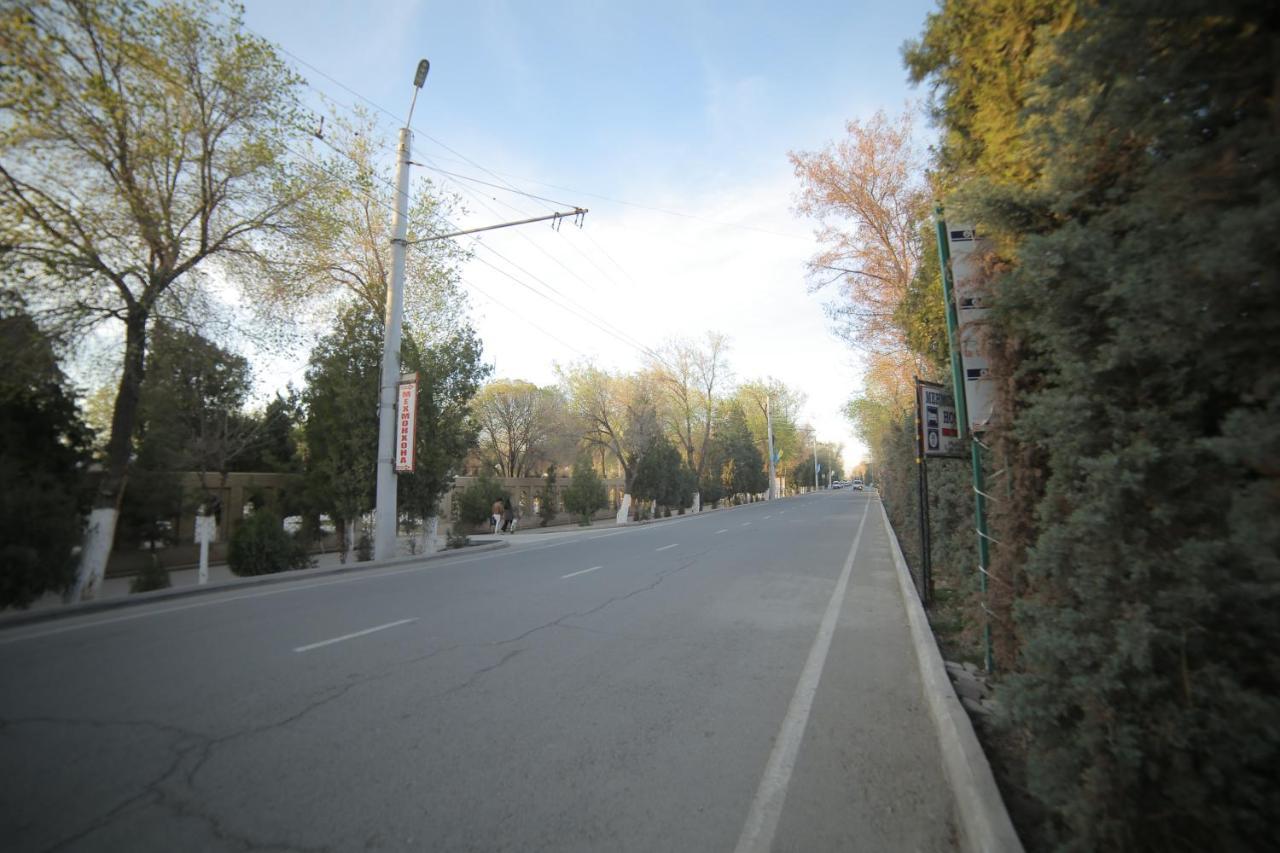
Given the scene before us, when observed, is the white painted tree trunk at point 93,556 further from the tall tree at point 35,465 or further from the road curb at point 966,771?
the road curb at point 966,771

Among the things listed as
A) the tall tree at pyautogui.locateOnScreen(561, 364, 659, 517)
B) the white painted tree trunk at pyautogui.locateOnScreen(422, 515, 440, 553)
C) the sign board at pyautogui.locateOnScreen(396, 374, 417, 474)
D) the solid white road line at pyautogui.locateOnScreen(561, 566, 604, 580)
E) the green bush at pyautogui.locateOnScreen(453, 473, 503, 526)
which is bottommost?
the solid white road line at pyautogui.locateOnScreen(561, 566, 604, 580)

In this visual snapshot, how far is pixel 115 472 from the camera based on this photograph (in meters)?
12.2

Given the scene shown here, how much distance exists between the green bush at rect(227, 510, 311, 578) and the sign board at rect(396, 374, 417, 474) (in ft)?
10.8

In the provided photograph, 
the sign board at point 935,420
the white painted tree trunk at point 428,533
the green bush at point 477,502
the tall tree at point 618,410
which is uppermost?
the tall tree at point 618,410

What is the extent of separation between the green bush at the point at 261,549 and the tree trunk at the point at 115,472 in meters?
3.16

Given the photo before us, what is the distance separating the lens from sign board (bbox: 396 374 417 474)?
16219mm

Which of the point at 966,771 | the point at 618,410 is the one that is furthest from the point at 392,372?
the point at 618,410

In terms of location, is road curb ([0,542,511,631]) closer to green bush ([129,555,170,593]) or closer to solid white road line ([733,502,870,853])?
green bush ([129,555,170,593])

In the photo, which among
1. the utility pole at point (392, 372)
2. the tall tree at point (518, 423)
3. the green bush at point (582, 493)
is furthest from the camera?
the tall tree at point (518, 423)

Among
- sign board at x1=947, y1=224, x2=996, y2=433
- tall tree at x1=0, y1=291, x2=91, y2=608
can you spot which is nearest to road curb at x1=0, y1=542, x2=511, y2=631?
tall tree at x1=0, y1=291, x2=91, y2=608

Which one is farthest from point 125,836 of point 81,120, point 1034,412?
point 81,120

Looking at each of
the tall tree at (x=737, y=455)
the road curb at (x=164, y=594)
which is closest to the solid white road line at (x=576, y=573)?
the road curb at (x=164, y=594)

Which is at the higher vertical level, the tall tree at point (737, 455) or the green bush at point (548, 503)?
the tall tree at point (737, 455)

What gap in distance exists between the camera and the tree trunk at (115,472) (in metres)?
11.6
